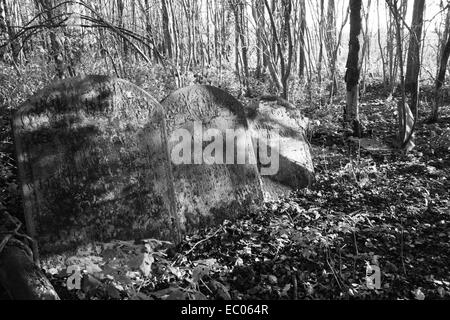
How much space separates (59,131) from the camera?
7.04 ft

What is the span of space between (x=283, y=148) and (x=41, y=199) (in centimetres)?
212

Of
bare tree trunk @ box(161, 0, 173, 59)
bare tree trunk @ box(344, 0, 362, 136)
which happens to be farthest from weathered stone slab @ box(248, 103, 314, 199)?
bare tree trunk @ box(161, 0, 173, 59)

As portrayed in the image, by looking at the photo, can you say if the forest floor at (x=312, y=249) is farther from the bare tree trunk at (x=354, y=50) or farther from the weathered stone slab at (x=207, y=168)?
the bare tree trunk at (x=354, y=50)

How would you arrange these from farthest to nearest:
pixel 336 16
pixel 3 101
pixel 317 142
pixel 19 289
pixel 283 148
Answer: pixel 336 16 → pixel 3 101 → pixel 317 142 → pixel 283 148 → pixel 19 289

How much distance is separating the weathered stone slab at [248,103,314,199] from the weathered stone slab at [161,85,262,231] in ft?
1.00

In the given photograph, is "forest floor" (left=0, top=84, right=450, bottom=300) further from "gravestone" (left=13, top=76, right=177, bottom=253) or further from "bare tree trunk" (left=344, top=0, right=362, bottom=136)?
"bare tree trunk" (left=344, top=0, right=362, bottom=136)

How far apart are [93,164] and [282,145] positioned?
5.95ft

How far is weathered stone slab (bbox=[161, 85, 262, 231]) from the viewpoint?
8.70 ft

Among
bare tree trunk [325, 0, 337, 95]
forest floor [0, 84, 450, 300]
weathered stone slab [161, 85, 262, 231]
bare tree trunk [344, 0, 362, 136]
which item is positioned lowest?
forest floor [0, 84, 450, 300]

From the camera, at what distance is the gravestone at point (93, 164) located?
2.09 m

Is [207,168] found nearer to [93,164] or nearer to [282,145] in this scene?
[93,164]

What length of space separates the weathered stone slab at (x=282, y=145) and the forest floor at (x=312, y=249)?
0.47 feet
